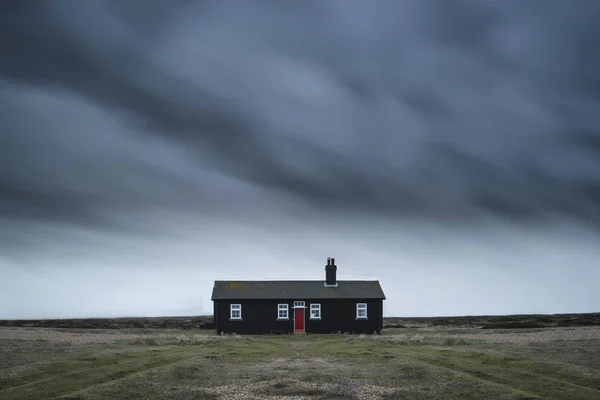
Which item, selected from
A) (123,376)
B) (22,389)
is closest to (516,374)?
(123,376)

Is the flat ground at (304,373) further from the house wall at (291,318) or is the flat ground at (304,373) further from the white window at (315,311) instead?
the white window at (315,311)

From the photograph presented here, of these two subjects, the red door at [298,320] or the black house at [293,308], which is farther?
the red door at [298,320]

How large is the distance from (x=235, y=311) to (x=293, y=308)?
6.63 metres

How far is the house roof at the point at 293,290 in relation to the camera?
62388 mm

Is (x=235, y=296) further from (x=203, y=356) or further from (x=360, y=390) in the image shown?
(x=360, y=390)

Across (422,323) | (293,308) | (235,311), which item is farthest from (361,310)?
(422,323)

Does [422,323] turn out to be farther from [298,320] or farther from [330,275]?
[298,320]

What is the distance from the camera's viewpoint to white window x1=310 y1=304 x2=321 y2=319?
62562 millimetres

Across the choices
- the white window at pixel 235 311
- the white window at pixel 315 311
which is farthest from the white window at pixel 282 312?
the white window at pixel 235 311

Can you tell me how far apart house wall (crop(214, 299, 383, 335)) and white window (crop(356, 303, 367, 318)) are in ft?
1.21

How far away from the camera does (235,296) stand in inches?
2434

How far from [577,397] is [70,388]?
1984cm

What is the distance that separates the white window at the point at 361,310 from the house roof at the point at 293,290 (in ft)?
3.11

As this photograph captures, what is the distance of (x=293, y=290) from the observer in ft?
210
